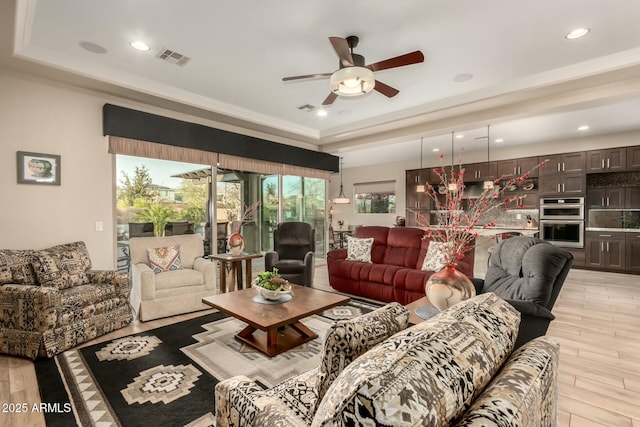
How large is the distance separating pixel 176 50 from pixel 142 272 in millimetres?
2428

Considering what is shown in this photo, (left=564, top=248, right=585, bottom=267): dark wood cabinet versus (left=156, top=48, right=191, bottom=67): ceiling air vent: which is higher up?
(left=156, top=48, right=191, bottom=67): ceiling air vent

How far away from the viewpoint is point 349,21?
2.68 meters

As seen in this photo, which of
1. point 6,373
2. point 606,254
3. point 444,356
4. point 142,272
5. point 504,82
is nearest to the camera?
point 444,356

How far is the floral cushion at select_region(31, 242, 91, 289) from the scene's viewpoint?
9.52 feet

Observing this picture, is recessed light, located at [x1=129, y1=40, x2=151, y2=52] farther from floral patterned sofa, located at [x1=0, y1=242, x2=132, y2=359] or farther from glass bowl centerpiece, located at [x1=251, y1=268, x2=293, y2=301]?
glass bowl centerpiece, located at [x1=251, y1=268, x2=293, y2=301]

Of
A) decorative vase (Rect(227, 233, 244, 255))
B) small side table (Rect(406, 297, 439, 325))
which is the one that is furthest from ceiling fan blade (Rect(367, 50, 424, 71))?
decorative vase (Rect(227, 233, 244, 255))

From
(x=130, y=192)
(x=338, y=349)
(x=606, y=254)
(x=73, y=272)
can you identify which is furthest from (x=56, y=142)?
A: (x=606, y=254)

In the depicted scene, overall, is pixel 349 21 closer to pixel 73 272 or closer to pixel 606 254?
pixel 73 272

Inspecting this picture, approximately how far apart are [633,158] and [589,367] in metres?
5.63

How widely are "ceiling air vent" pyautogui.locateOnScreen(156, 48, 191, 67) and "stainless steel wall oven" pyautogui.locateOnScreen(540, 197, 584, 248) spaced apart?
749 centimetres

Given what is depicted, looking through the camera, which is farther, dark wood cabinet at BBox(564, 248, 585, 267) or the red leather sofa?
dark wood cabinet at BBox(564, 248, 585, 267)

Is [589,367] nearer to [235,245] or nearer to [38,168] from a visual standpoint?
[235,245]

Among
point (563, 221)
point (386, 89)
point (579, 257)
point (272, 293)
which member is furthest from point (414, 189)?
point (272, 293)

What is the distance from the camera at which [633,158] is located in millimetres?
5809
